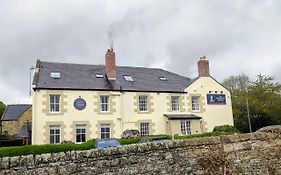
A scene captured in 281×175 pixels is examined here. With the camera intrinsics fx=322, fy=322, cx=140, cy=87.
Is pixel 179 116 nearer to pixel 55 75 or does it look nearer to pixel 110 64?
pixel 110 64

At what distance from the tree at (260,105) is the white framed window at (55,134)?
2060cm

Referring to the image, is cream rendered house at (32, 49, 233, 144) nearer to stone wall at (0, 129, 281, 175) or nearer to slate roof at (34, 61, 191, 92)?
slate roof at (34, 61, 191, 92)

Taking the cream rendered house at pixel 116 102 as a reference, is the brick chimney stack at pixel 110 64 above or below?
above

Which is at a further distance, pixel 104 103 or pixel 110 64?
pixel 110 64

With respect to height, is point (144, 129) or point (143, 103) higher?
point (143, 103)

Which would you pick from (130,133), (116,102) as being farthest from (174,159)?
A: (116,102)

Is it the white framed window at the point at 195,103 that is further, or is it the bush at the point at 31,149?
the white framed window at the point at 195,103

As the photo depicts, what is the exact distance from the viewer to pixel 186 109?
96.6 ft

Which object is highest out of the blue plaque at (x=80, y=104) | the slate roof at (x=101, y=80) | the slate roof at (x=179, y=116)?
the slate roof at (x=101, y=80)

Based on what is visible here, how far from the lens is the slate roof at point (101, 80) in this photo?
86.6ft

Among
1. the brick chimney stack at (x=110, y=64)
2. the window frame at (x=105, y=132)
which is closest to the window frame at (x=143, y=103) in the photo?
the brick chimney stack at (x=110, y=64)

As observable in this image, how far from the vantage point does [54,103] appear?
25422mm

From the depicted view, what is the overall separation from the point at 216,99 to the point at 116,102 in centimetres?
1002

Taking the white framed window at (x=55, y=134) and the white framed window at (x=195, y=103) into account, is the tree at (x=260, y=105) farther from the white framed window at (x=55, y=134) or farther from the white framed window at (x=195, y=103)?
the white framed window at (x=55, y=134)
